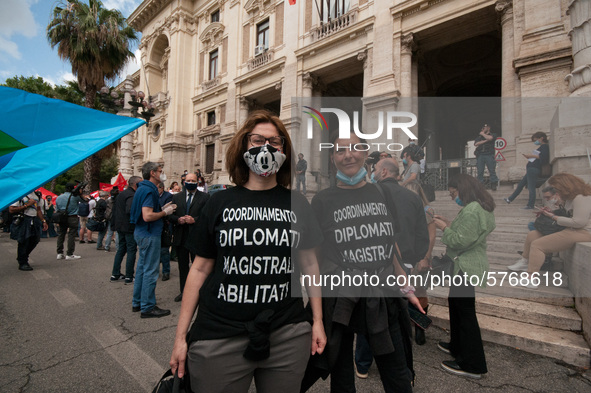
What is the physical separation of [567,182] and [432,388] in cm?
Result: 264

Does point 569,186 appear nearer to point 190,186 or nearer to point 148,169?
point 190,186

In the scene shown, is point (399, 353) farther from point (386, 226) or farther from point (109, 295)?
point (109, 295)

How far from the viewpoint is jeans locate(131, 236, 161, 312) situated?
3854 mm

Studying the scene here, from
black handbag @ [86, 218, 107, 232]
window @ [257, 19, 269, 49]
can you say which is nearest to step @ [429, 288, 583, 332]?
black handbag @ [86, 218, 107, 232]

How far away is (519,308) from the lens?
130 inches

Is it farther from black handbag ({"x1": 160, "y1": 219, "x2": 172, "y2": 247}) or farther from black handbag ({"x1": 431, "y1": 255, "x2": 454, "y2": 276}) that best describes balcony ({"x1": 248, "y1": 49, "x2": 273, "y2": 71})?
black handbag ({"x1": 431, "y1": 255, "x2": 454, "y2": 276})

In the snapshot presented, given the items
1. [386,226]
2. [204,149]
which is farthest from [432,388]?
[204,149]

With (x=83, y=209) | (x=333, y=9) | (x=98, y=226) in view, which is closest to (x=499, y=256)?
(x=98, y=226)

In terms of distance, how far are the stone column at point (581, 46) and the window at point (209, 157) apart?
19.5m

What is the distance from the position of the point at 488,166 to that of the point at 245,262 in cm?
279

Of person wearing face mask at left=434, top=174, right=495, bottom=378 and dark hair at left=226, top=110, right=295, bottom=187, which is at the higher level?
dark hair at left=226, top=110, right=295, bottom=187

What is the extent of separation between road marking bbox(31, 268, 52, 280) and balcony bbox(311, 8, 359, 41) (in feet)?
46.4

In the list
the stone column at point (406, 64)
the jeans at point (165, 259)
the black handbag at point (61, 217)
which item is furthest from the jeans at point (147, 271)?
the stone column at point (406, 64)

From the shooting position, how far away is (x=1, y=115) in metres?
2.48
